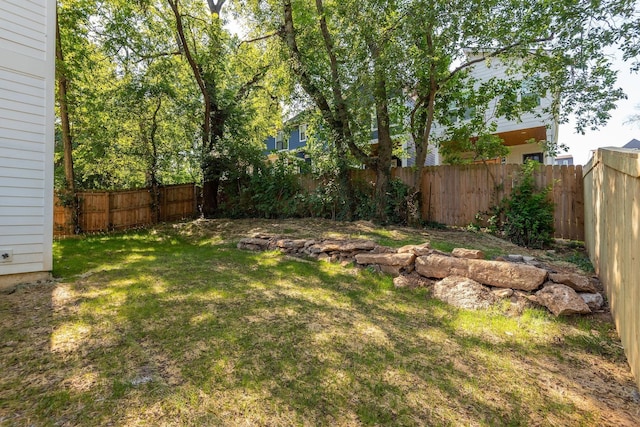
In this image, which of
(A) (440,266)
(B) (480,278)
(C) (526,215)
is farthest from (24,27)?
(C) (526,215)

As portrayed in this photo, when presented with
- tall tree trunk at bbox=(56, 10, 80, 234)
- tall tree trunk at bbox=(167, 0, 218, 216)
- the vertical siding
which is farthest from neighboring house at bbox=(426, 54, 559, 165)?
tall tree trunk at bbox=(56, 10, 80, 234)

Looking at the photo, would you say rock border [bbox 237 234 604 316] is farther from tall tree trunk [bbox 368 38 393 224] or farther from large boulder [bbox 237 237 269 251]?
tall tree trunk [bbox 368 38 393 224]

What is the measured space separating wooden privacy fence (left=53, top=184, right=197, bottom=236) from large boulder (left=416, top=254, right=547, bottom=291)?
9.81 metres

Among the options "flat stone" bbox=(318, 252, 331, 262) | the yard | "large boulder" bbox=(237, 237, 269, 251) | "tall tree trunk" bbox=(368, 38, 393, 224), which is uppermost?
"tall tree trunk" bbox=(368, 38, 393, 224)

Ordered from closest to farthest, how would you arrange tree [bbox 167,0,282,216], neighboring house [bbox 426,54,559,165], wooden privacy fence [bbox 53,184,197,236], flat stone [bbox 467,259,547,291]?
→ flat stone [bbox 467,259,547,291], wooden privacy fence [bbox 53,184,197,236], tree [bbox 167,0,282,216], neighboring house [bbox 426,54,559,165]

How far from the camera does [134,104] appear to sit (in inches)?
393

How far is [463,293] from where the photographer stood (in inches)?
150

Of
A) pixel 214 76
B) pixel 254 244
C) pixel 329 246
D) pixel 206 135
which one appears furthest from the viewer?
pixel 214 76

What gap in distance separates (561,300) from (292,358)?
2.81 meters

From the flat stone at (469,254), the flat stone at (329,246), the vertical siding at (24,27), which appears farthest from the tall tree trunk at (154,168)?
the flat stone at (469,254)

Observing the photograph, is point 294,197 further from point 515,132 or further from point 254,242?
point 515,132

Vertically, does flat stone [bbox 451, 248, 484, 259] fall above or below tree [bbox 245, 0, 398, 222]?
below

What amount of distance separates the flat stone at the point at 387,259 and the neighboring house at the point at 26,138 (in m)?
4.55

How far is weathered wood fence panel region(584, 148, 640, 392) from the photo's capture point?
7.24ft
